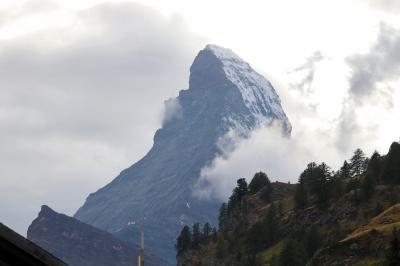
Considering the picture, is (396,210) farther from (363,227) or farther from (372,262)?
(372,262)

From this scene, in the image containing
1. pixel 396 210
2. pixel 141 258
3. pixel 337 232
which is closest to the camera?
pixel 141 258

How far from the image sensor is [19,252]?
1079 cm

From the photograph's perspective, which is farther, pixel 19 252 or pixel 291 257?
pixel 291 257

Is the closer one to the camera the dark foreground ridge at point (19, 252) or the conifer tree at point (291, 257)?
the dark foreground ridge at point (19, 252)

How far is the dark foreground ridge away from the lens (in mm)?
10648

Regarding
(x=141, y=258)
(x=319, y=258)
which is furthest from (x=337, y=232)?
(x=141, y=258)

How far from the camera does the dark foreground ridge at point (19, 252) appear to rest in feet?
34.9

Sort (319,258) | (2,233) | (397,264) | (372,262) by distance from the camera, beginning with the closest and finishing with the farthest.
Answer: (2,233), (397,264), (372,262), (319,258)

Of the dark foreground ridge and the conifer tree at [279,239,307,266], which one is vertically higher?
the conifer tree at [279,239,307,266]

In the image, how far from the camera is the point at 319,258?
555 feet

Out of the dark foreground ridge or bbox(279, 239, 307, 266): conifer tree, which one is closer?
the dark foreground ridge

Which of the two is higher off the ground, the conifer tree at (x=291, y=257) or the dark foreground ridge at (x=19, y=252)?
the conifer tree at (x=291, y=257)

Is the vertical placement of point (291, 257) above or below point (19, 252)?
above

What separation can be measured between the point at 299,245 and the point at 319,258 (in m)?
19.5
